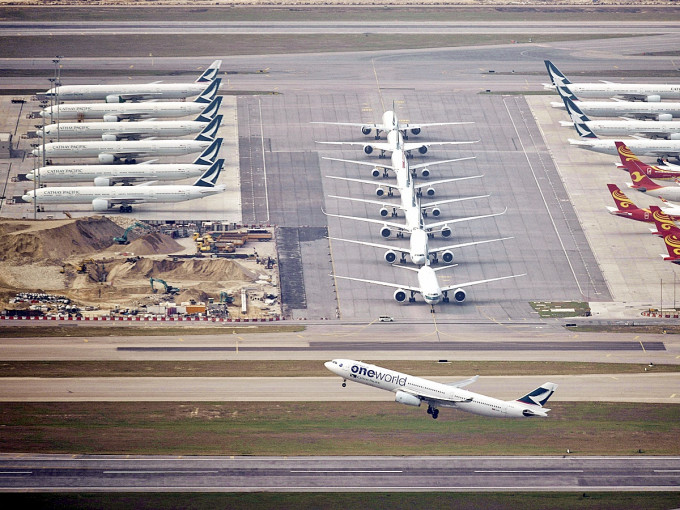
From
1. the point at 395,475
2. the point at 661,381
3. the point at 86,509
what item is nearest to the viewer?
the point at 86,509

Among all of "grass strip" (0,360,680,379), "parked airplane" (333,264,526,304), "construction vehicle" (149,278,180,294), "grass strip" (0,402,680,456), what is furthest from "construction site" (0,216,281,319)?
"grass strip" (0,402,680,456)

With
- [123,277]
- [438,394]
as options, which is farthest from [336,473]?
[123,277]

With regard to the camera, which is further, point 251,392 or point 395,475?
point 251,392

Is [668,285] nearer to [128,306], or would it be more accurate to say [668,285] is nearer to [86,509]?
[128,306]

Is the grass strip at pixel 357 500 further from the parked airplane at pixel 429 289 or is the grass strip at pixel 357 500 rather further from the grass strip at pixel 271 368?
the parked airplane at pixel 429 289

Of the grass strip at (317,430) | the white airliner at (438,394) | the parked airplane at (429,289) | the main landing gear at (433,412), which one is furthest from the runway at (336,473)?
the parked airplane at (429,289)

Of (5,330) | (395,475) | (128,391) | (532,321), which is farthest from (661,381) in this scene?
(5,330)

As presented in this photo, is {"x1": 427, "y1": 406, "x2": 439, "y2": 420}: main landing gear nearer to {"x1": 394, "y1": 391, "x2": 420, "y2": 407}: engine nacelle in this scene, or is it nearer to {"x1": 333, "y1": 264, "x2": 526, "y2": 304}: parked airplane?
{"x1": 394, "y1": 391, "x2": 420, "y2": 407}: engine nacelle
